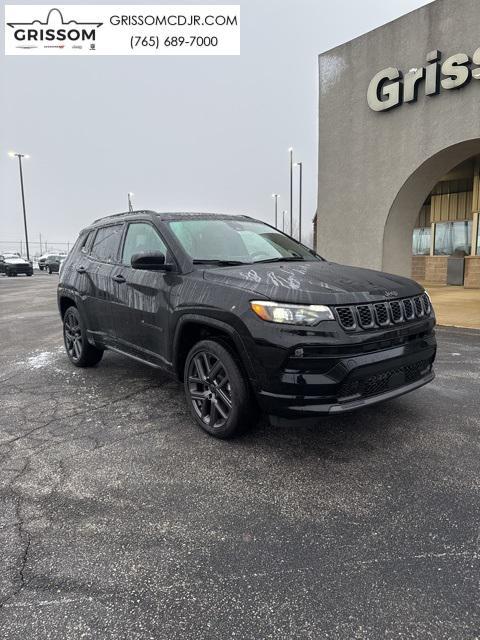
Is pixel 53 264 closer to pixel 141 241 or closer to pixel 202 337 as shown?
pixel 141 241

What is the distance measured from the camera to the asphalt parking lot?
74.8 inches

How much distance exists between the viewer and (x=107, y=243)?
5258 millimetres

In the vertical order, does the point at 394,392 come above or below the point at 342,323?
below

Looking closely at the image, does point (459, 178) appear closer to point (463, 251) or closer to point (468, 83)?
point (463, 251)

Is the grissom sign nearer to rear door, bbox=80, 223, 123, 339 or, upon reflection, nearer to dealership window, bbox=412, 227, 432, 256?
rear door, bbox=80, 223, 123, 339

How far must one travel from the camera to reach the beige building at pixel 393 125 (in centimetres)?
931

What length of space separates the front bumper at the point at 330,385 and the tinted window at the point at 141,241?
173cm

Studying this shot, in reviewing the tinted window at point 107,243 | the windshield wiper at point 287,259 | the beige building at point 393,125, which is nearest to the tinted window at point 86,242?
the tinted window at point 107,243

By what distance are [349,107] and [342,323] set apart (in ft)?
33.5

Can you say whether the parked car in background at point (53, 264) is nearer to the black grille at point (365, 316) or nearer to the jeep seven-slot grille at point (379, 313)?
the jeep seven-slot grille at point (379, 313)

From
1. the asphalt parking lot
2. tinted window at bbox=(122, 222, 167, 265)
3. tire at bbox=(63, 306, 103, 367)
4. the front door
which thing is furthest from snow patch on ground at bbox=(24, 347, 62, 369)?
tinted window at bbox=(122, 222, 167, 265)

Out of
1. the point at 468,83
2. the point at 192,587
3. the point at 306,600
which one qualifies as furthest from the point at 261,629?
the point at 468,83

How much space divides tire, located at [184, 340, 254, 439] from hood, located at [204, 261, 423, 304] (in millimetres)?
552

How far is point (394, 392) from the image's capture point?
3.29 m
